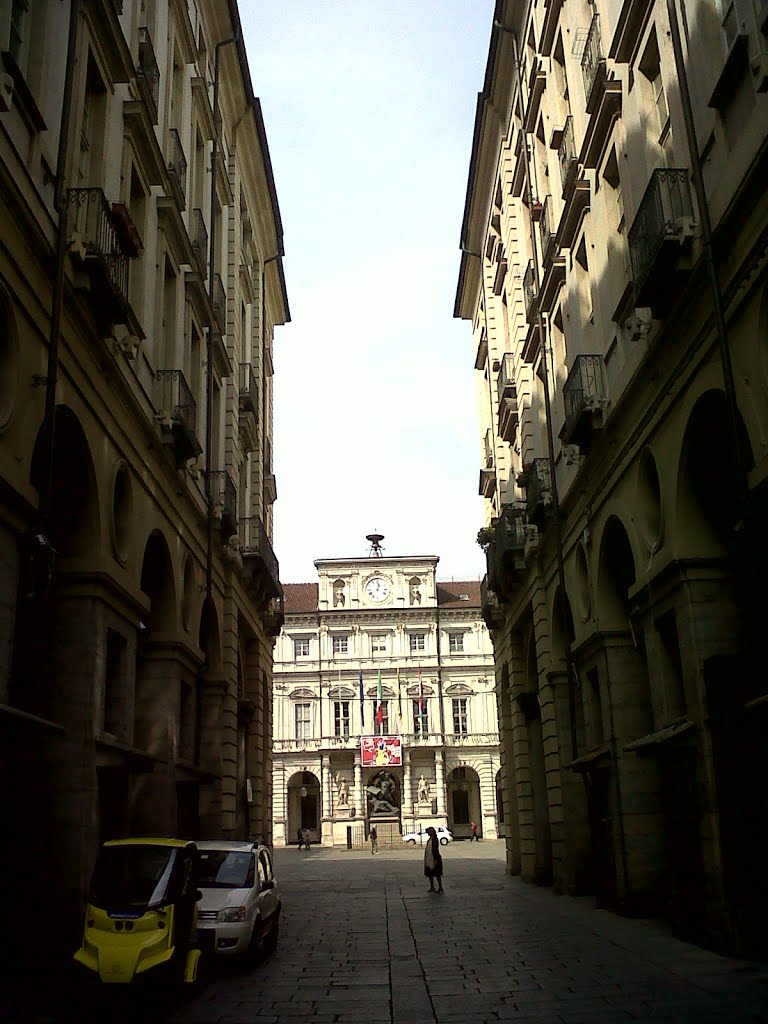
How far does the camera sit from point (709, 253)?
1265cm

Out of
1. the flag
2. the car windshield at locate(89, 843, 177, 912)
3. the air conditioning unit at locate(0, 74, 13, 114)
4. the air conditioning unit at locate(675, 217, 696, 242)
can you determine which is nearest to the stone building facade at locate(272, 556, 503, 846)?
the flag

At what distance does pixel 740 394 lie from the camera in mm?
12297

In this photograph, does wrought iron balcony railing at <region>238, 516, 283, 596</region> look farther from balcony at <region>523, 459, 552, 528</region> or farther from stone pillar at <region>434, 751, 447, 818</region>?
stone pillar at <region>434, 751, 447, 818</region>

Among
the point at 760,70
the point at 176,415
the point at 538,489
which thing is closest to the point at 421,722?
the point at 538,489

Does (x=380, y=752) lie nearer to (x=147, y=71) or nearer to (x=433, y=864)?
(x=433, y=864)

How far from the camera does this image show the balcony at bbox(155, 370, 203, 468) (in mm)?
19750

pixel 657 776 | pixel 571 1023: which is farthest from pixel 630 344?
pixel 571 1023

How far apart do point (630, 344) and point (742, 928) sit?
9.38 meters

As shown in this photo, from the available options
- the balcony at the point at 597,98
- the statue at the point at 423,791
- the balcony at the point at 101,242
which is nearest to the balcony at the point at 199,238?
the balcony at the point at 101,242

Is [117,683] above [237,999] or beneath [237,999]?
above

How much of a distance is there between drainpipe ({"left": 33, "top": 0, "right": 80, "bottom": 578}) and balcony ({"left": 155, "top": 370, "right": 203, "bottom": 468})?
597 centimetres

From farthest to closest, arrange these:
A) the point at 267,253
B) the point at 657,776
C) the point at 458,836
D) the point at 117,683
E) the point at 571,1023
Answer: the point at 458,836 < the point at 267,253 < the point at 657,776 < the point at 117,683 < the point at 571,1023

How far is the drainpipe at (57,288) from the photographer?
40.4ft

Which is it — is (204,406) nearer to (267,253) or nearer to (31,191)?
(31,191)
